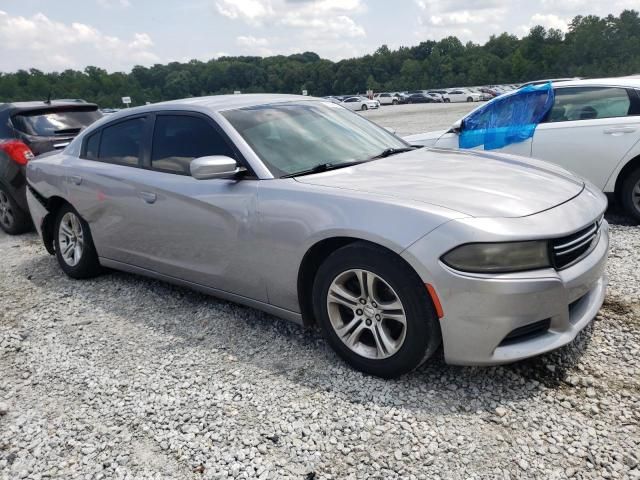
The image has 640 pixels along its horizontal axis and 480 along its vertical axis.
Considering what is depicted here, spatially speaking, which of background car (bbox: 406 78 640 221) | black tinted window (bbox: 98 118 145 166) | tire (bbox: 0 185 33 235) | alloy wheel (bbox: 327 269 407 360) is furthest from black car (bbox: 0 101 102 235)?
background car (bbox: 406 78 640 221)

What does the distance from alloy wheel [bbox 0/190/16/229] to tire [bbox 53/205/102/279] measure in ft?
7.82

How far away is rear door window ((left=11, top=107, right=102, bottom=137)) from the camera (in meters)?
6.98

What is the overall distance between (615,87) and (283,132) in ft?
13.4

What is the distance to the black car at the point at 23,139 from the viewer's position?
22.0 ft

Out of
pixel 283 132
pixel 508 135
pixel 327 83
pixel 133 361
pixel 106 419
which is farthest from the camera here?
pixel 327 83

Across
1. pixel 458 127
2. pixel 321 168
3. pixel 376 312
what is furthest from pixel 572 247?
pixel 458 127

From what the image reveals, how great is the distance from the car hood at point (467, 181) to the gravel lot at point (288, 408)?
914mm

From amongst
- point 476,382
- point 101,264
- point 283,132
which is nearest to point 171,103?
point 283,132

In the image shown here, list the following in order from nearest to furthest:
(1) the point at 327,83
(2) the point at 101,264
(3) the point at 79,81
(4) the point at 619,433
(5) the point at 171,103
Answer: (4) the point at 619,433 < (5) the point at 171,103 < (2) the point at 101,264 < (3) the point at 79,81 < (1) the point at 327,83

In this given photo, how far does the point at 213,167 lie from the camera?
3.17 meters

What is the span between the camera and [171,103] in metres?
4.10

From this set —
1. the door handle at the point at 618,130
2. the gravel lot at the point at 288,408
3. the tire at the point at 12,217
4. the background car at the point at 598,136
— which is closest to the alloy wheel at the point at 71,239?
the gravel lot at the point at 288,408

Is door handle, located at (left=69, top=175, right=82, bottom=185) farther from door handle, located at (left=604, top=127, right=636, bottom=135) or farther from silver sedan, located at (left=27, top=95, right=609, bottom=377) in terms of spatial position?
door handle, located at (left=604, top=127, right=636, bottom=135)

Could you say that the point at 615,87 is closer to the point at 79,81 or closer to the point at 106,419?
the point at 106,419
